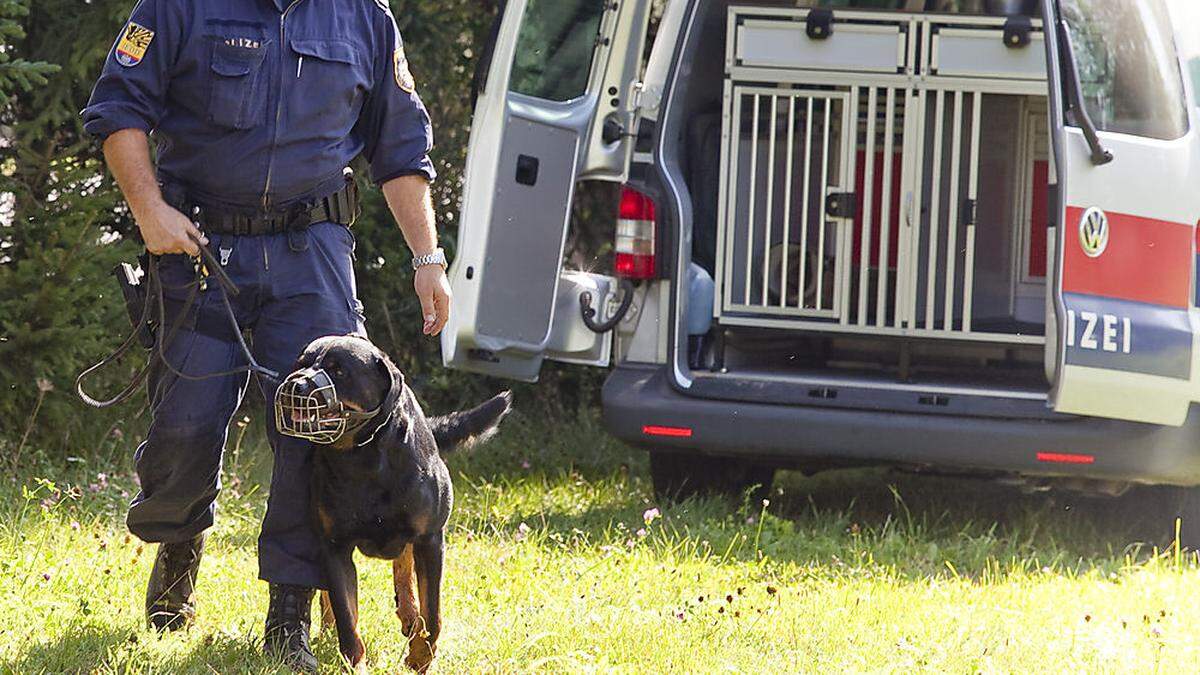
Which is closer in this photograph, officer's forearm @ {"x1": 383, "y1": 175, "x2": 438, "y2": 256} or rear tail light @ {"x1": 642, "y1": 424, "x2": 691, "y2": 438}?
officer's forearm @ {"x1": 383, "y1": 175, "x2": 438, "y2": 256}

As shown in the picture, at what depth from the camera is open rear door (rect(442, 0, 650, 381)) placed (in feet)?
18.3

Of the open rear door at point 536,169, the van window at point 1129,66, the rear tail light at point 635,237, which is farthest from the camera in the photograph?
the rear tail light at point 635,237

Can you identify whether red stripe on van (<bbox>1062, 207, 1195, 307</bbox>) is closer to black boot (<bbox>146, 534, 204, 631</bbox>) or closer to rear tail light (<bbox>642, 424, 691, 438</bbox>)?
rear tail light (<bbox>642, 424, 691, 438</bbox>)

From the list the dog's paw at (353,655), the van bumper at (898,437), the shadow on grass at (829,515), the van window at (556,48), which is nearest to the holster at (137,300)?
the dog's paw at (353,655)

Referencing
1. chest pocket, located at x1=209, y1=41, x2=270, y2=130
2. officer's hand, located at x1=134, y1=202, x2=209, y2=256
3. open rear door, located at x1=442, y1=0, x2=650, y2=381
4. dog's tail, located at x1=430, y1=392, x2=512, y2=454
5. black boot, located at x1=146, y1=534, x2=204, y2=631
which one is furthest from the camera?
open rear door, located at x1=442, y1=0, x2=650, y2=381

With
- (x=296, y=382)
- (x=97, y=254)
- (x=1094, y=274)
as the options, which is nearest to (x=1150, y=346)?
(x=1094, y=274)

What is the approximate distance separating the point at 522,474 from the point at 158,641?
2.93m

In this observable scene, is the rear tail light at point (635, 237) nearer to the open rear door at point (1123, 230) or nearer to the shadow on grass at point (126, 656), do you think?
the open rear door at point (1123, 230)

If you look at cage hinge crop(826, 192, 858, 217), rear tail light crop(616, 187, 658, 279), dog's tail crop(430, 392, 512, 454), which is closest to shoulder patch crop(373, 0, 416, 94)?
dog's tail crop(430, 392, 512, 454)

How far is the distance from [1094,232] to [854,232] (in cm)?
199

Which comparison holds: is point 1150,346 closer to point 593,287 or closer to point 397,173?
point 593,287

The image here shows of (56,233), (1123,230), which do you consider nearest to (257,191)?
(56,233)

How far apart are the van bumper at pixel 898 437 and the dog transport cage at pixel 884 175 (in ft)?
2.19

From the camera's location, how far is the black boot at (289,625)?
12.1ft
